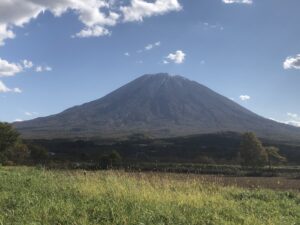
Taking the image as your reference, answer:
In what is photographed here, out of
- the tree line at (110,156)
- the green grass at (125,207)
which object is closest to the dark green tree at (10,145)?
the tree line at (110,156)

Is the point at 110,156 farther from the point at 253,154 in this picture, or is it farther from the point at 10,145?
the point at 253,154

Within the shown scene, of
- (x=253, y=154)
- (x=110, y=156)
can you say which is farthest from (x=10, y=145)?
(x=253, y=154)

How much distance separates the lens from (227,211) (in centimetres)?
1026

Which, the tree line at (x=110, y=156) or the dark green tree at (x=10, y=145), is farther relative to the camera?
the tree line at (x=110, y=156)

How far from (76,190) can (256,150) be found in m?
53.4

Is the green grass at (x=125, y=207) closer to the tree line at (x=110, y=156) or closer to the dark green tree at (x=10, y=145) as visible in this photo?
the dark green tree at (x=10, y=145)

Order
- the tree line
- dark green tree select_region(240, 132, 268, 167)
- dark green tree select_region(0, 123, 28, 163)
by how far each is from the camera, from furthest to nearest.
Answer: dark green tree select_region(240, 132, 268, 167) → the tree line → dark green tree select_region(0, 123, 28, 163)

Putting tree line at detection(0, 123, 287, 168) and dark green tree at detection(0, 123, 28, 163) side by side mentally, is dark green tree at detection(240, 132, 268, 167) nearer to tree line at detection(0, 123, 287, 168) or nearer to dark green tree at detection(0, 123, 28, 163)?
tree line at detection(0, 123, 287, 168)

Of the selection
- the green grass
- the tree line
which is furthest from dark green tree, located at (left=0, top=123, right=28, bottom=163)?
the green grass

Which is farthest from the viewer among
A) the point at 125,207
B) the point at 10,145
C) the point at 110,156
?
the point at 110,156

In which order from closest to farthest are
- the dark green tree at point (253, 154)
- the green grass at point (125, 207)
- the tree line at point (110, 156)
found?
the green grass at point (125, 207), the tree line at point (110, 156), the dark green tree at point (253, 154)

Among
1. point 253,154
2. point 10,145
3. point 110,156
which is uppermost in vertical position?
point 10,145

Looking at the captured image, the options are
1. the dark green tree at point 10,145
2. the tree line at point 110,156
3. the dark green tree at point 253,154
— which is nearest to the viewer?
the dark green tree at point 10,145

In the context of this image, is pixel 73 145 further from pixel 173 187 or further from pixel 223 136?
pixel 173 187
